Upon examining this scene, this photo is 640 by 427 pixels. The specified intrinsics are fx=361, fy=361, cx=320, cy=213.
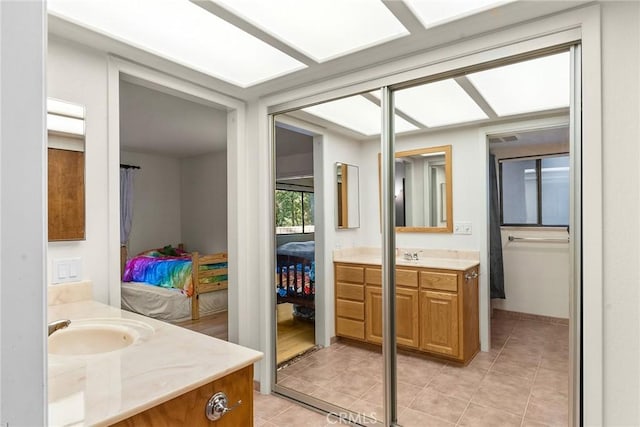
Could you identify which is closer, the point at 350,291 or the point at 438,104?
the point at 438,104

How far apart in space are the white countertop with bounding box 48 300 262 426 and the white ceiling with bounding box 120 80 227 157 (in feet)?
7.79

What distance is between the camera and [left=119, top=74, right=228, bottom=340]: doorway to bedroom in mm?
4105

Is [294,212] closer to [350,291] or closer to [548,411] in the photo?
[350,291]

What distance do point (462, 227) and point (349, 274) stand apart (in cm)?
94

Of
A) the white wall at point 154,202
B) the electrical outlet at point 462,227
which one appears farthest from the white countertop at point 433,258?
the white wall at point 154,202

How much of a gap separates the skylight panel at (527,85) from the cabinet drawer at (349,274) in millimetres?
1483

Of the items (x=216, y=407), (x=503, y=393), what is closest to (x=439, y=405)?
(x=503, y=393)

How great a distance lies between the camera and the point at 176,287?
15.6ft

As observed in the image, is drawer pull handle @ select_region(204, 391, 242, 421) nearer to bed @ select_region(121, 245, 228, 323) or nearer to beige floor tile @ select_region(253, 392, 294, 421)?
beige floor tile @ select_region(253, 392, 294, 421)

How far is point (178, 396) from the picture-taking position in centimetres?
95

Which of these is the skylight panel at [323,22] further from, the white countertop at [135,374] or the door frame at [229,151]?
the white countertop at [135,374]
